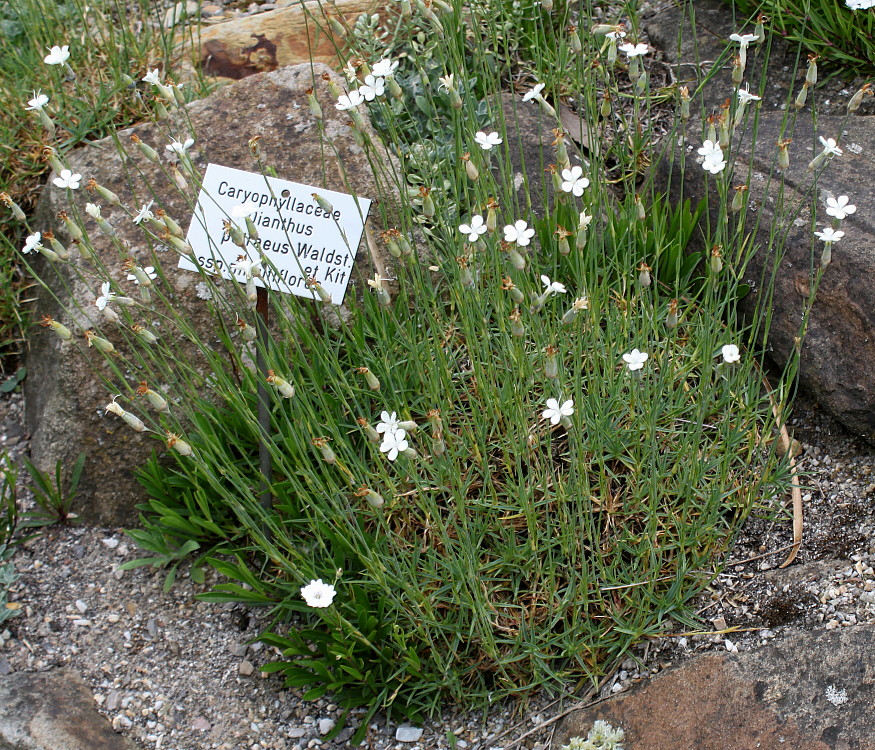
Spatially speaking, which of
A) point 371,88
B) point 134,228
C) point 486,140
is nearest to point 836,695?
point 486,140

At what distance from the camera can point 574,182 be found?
1.82 metres

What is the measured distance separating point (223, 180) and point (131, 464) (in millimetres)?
919

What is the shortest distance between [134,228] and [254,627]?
140 centimetres

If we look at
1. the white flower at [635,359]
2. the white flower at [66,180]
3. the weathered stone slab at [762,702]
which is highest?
the white flower at [66,180]

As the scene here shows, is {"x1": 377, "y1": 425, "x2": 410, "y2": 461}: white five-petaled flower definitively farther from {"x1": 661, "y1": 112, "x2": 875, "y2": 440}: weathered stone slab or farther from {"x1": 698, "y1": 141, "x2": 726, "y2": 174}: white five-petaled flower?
{"x1": 661, "y1": 112, "x2": 875, "y2": 440}: weathered stone slab

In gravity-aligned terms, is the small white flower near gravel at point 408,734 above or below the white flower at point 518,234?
below

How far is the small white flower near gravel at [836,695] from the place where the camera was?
5.41ft

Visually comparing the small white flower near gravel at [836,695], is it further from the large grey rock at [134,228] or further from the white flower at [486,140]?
the large grey rock at [134,228]

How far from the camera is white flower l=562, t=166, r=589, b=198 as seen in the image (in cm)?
177

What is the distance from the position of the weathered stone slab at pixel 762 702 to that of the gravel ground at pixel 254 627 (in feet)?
0.35

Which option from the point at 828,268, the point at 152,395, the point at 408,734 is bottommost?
the point at 408,734

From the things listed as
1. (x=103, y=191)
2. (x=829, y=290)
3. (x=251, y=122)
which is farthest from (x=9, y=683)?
(x=829, y=290)

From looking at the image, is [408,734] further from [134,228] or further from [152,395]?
[134,228]

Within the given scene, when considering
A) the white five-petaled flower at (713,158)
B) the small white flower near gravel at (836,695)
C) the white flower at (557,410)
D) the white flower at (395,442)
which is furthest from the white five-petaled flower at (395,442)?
the small white flower near gravel at (836,695)
